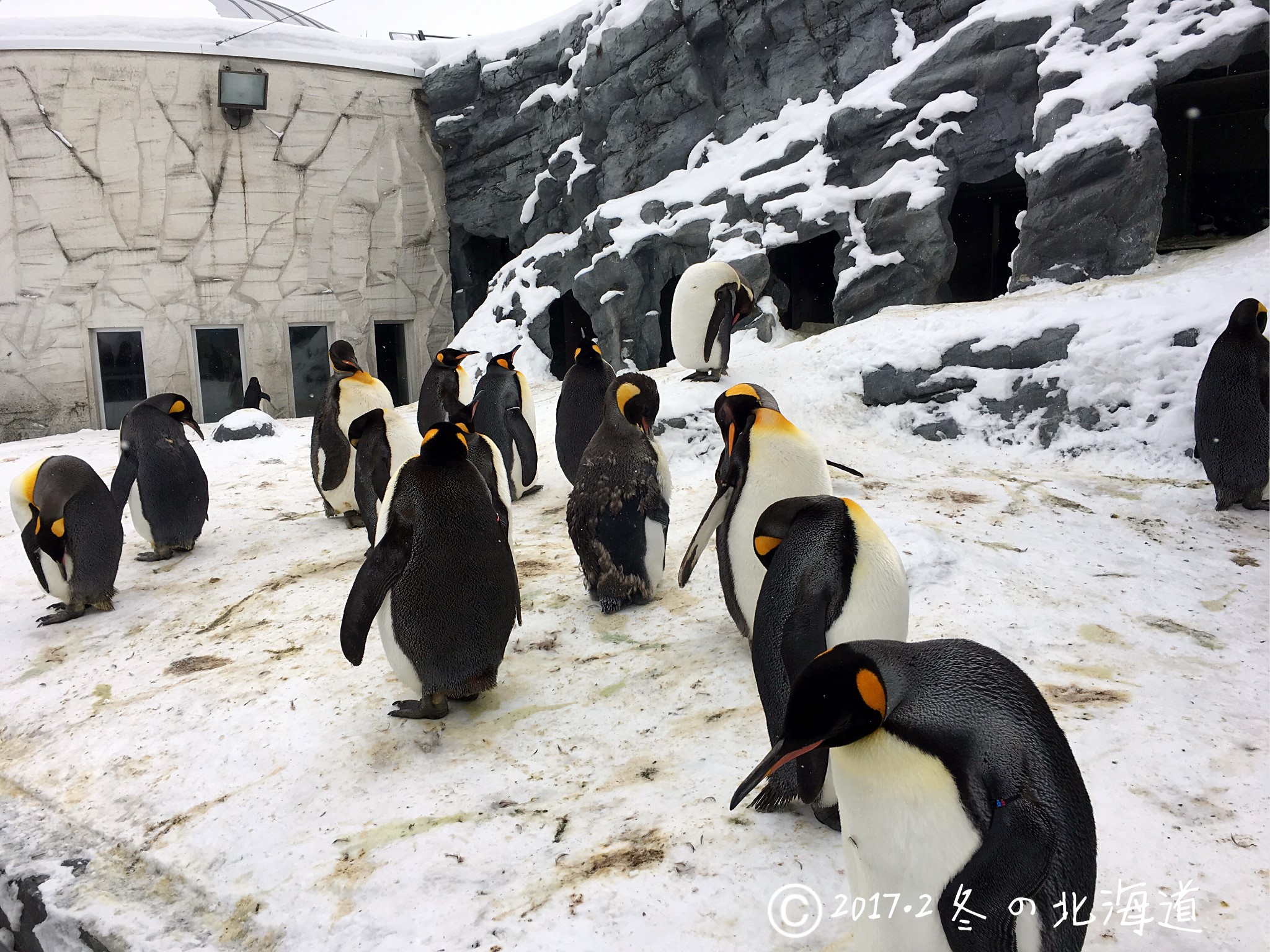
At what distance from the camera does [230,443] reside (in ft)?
23.1

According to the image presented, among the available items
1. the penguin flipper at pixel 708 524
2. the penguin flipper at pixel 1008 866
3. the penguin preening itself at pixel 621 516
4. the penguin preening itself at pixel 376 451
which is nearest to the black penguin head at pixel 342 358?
the penguin preening itself at pixel 376 451

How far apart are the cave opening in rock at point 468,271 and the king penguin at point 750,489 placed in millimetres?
11018

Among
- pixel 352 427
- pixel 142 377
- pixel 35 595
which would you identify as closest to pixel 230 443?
pixel 35 595

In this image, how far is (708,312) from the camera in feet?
19.7

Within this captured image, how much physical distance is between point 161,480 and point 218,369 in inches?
343

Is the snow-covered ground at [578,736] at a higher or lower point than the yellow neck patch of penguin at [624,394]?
lower

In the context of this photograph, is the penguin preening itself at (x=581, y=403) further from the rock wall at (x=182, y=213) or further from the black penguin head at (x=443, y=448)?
the rock wall at (x=182, y=213)

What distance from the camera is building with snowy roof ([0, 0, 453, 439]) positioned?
10844 mm

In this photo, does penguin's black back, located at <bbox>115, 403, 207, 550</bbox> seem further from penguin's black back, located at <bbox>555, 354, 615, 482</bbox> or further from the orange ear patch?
the orange ear patch

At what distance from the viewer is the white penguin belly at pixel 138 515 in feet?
13.7

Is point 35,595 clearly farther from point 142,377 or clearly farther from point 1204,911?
point 142,377

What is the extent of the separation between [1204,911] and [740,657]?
1330mm

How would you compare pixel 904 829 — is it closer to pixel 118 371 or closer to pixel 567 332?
pixel 567 332

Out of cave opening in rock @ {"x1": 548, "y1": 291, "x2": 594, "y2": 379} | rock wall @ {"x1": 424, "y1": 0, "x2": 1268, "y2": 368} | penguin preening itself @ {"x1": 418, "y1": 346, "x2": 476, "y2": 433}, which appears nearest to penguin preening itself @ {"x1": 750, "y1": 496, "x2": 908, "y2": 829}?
penguin preening itself @ {"x1": 418, "y1": 346, "x2": 476, "y2": 433}
